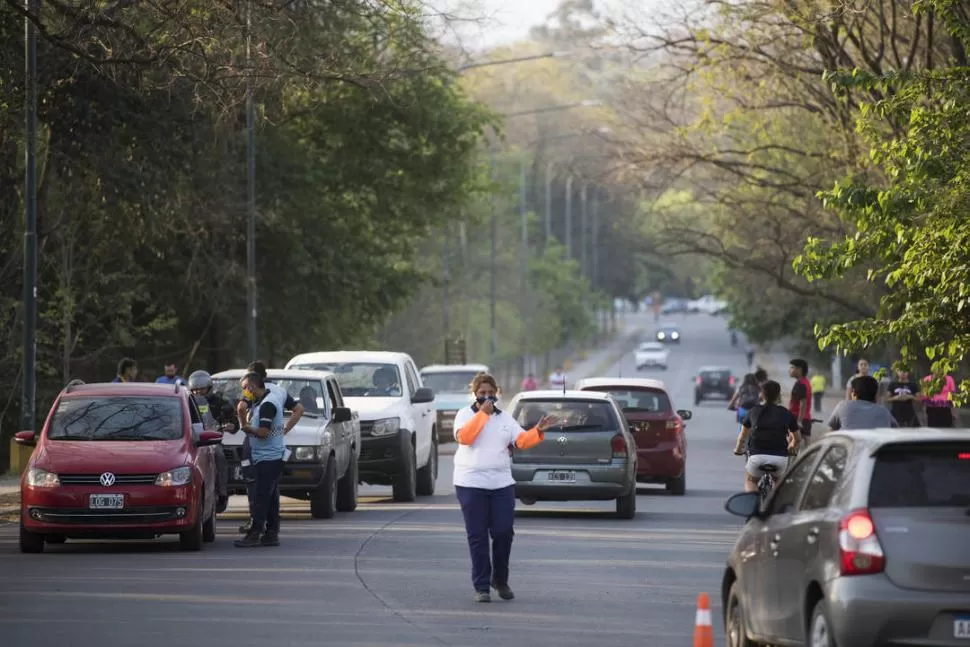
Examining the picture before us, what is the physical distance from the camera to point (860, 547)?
30.0 feet

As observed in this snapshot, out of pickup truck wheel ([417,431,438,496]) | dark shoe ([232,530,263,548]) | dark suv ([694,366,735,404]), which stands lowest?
dark suv ([694,366,735,404])

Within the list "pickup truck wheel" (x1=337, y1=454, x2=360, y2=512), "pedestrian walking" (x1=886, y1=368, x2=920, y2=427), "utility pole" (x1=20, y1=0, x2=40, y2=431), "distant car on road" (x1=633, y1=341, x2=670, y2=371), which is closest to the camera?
"pickup truck wheel" (x1=337, y1=454, x2=360, y2=512)

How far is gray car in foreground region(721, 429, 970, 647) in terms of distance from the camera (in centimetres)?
907

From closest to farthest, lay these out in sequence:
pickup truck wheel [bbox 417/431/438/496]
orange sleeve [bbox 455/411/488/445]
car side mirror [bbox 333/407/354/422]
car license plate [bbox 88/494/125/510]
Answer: orange sleeve [bbox 455/411/488/445], car license plate [bbox 88/494/125/510], car side mirror [bbox 333/407/354/422], pickup truck wheel [bbox 417/431/438/496]

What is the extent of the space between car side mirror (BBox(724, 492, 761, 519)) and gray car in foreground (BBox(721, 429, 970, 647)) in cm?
29

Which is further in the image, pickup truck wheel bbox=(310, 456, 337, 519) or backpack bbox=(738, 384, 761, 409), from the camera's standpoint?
backpack bbox=(738, 384, 761, 409)

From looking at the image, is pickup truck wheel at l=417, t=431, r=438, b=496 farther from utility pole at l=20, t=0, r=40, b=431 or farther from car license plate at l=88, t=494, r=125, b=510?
car license plate at l=88, t=494, r=125, b=510

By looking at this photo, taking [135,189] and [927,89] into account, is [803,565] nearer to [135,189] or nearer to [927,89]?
[927,89]

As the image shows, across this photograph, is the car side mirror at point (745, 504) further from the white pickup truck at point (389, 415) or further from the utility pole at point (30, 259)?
the utility pole at point (30, 259)

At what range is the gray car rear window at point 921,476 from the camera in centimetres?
940

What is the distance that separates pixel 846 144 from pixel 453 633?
24780mm

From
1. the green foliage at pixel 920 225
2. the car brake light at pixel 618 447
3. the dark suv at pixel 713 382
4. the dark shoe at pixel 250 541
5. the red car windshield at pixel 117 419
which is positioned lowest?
the dark suv at pixel 713 382

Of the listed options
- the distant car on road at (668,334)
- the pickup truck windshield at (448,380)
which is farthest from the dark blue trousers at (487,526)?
the distant car on road at (668,334)

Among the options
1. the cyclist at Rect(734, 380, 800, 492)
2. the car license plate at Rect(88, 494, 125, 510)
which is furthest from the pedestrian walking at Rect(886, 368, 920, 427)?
the car license plate at Rect(88, 494, 125, 510)
